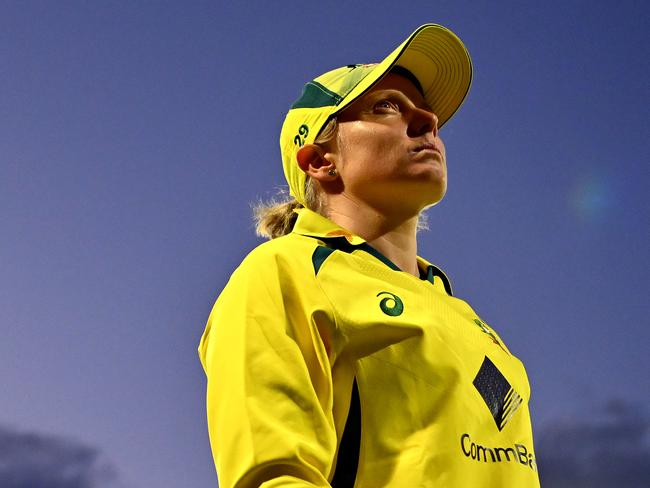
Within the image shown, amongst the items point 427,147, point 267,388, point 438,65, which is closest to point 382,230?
point 427,147

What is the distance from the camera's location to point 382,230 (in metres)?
4.70

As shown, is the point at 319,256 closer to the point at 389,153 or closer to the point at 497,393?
the point at 389,153

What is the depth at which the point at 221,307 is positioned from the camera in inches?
157

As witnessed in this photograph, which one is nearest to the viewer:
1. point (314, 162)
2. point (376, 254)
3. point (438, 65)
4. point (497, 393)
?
point (497, 393)

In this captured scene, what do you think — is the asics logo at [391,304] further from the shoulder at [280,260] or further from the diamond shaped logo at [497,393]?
the diamond shaped logo at [497,393]

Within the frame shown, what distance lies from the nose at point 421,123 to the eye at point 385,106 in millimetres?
107

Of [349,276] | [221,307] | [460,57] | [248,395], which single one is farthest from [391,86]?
[248,395]

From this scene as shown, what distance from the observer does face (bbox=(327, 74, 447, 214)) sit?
462cm

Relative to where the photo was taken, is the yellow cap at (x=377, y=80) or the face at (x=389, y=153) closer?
the face at (x=389, y=153)

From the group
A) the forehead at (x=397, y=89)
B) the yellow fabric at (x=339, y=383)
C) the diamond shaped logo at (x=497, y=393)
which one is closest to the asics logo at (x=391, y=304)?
the yellow fabric at (x=339, y=383)

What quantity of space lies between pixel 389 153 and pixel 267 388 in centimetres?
162

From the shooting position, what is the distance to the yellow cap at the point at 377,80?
191 inches

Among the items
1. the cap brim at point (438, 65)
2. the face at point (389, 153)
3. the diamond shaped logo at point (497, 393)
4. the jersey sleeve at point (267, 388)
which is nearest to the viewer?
the jersey sleeve at point (267, 388)

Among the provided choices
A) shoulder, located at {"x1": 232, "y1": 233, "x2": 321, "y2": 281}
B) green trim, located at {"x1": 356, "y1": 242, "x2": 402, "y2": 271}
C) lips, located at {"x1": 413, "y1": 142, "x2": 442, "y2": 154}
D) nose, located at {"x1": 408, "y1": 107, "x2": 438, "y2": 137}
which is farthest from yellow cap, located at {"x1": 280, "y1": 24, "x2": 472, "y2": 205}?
shoulder, located at {"x1": 232, "y1": 233, "x2": 321, "y2": 281}
